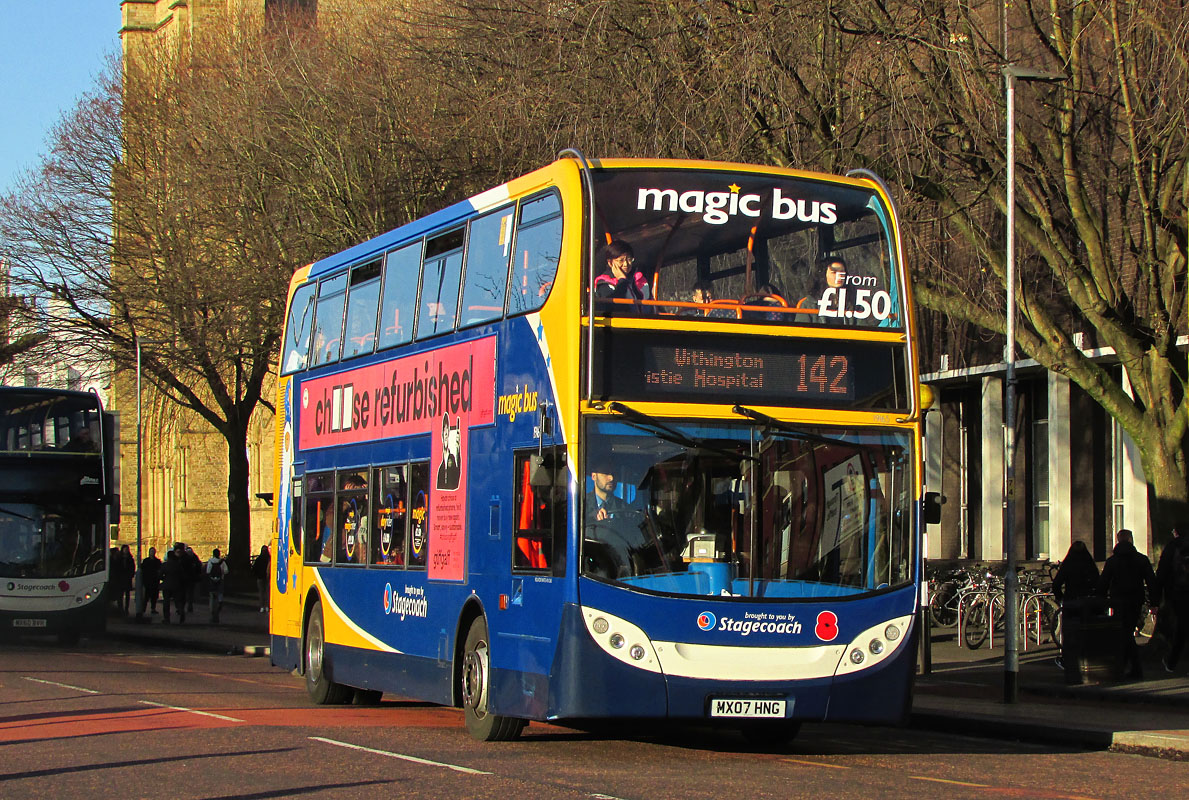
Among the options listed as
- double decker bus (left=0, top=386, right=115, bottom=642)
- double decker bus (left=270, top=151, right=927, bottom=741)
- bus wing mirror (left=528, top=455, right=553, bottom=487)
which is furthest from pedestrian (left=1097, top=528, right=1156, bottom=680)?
double decker bus (left=0, top=386, right=115, bottom=642)

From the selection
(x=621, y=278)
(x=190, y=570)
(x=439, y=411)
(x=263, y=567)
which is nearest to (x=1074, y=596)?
(x=439, y=411)

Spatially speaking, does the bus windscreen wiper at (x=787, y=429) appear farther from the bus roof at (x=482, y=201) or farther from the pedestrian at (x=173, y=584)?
the pedestrian at (x=173, y=584)

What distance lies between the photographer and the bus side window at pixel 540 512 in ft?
42.9

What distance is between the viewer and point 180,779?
458 inches

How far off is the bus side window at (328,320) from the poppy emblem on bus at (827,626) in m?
7.59

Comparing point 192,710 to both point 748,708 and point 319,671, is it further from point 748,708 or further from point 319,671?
point 748,708

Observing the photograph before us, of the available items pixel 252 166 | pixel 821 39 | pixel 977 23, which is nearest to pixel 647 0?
pixel 821 39

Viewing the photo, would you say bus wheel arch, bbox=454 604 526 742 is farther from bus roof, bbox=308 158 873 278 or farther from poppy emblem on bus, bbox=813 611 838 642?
bus roof, bbox=308 158 873 278

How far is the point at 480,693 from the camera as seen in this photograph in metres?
14.6

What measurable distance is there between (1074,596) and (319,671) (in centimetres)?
946

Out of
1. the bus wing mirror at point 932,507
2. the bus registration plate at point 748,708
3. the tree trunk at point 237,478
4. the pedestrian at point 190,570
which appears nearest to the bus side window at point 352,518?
the bus registration plate at point 748,708

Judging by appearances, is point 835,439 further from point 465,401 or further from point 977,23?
point 977,23

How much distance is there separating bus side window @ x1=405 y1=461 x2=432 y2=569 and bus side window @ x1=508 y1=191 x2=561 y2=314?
249 cm

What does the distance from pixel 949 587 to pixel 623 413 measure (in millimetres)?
17723
